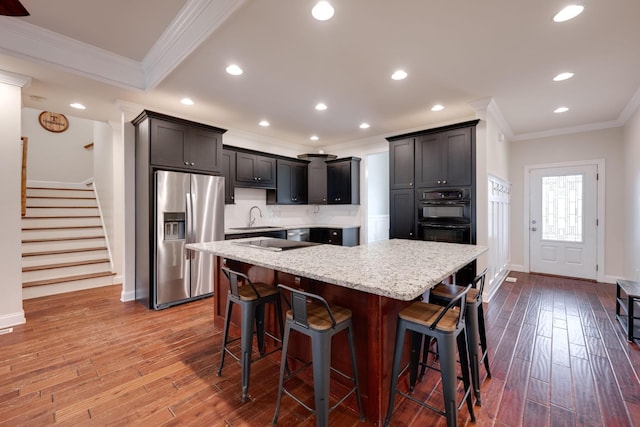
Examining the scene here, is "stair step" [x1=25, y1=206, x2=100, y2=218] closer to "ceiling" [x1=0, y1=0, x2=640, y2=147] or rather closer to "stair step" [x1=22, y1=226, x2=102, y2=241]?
"stair step" [x1=22, y1=226, x2=102, y2=241]

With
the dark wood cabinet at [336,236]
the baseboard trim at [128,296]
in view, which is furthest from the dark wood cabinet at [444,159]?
the baseboard trim at [128,296]

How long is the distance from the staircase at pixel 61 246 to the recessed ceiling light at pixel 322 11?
191 inches

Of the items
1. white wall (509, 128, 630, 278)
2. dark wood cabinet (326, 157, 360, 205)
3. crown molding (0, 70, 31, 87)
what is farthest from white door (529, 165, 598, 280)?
crown molding (0, 70, 31, 87)

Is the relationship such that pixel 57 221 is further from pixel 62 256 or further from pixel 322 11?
pixel 322 11

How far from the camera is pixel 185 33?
2457 millimetres

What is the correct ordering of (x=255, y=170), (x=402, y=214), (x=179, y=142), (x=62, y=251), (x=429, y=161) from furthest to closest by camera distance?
(x=255, y=170), (x=402, y=214), (x=62, y=251), (x=429, y=161), (x=179, y=142)

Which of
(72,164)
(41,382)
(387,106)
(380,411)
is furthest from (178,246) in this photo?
(72,164)

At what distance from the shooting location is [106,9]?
2.27 metres

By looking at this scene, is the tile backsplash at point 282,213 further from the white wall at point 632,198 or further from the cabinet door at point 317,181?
the white wall at point 632,198

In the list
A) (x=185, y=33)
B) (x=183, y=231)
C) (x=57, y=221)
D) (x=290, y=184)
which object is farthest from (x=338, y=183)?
(x=57, y=221)

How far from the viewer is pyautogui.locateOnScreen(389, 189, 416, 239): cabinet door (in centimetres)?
442

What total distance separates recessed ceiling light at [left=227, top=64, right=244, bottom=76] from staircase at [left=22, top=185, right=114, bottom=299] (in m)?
3.84

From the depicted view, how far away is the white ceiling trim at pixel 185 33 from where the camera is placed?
2.12 metres

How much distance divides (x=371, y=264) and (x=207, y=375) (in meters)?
1.55
